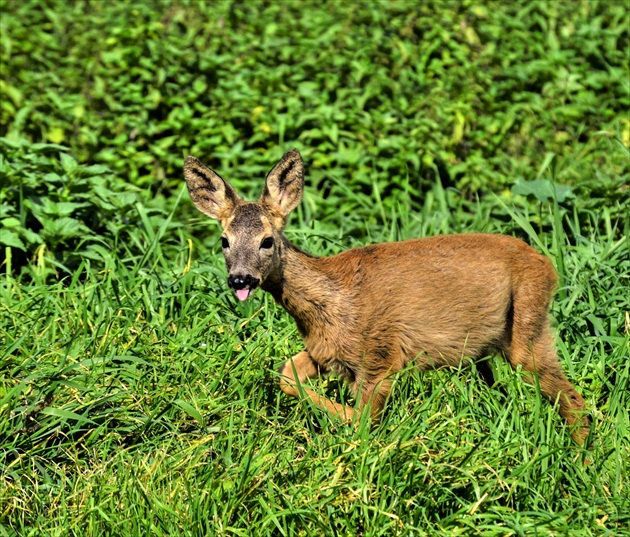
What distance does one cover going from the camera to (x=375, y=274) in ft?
15.7

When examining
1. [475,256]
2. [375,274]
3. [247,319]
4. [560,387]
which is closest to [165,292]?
[247,319]

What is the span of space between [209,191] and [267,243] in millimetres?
576

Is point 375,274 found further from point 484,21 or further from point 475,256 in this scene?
point 484,21

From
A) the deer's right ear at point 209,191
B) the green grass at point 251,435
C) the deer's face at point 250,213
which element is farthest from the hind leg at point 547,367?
the deer's right ear at point 209,191

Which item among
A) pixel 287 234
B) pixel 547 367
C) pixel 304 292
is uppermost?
pixel 304 292

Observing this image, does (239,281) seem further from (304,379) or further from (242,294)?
(304,379)

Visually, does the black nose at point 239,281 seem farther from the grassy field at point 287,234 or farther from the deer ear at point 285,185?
the deer ear at point 285,185

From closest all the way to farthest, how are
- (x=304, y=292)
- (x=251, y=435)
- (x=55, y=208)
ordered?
1. (x=251, y=435)
2. (x=304, y=292)
3. (x=55, y=208)

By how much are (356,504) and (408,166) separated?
389cm

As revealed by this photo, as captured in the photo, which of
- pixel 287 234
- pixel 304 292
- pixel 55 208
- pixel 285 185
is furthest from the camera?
pixel 287 234

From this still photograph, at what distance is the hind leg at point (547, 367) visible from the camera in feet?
15.3

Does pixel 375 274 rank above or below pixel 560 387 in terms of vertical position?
above

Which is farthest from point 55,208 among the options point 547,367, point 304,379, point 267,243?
point 547,367

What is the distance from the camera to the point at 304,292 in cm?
472
